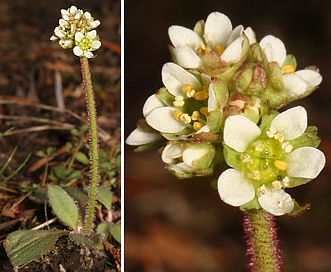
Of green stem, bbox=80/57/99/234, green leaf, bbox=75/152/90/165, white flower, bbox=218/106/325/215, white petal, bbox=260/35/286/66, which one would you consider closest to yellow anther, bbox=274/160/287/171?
white flower, bbox=218/106/325/215

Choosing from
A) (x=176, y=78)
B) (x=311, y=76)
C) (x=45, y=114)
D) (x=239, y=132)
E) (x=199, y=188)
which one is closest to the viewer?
(x=239, y=132)

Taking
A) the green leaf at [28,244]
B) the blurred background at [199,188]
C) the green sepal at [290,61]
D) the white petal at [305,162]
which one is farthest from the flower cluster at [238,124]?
the blurred background at [199,188]

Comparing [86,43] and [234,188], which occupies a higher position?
[86,43]

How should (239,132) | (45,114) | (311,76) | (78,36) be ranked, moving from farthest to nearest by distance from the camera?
(45,114)
(311,76)
(239,132)
(78,36)

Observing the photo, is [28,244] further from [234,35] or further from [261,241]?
[234,35]

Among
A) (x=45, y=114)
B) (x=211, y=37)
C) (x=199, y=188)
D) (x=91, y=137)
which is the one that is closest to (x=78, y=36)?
(x=91, y=137)

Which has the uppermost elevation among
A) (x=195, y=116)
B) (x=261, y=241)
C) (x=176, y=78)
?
(x=176, y=78)

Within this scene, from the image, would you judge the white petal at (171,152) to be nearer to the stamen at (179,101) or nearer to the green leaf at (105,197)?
the stamen at (179,101)
